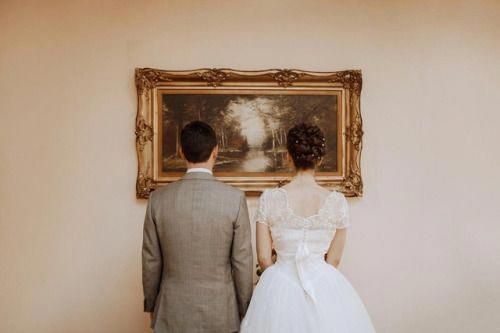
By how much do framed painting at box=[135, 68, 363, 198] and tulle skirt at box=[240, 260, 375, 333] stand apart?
3.29ft

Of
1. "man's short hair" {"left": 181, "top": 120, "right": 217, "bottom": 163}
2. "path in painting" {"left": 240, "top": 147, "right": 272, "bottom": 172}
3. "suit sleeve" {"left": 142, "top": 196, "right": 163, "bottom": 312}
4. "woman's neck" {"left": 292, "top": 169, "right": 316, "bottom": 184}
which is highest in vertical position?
"man's short hair" {"left": 181, "top": 120, "right": 217, "bottom": 163}

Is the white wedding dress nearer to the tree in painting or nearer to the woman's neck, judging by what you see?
the woman's neck

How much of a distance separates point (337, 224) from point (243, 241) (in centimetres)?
47

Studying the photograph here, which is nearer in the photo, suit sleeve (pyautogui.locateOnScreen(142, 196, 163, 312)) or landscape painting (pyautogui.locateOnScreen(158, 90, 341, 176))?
suit sleeve (pyautogui.locateOnScreen(142, 196, 163, 312))

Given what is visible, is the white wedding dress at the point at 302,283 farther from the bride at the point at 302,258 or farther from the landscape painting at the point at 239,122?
the landscape painting at the point at 239,122

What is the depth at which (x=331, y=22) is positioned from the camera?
10.4 feet

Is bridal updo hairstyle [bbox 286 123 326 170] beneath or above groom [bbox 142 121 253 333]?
above

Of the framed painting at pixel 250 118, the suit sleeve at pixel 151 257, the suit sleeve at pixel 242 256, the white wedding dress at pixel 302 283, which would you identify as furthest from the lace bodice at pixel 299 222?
the framed painting at pixel 250 118

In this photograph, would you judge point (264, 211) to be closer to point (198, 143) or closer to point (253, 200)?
point (198, 143)

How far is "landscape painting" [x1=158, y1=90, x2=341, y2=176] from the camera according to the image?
10.1ft

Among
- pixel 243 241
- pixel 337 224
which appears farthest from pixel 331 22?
pixel 243 241

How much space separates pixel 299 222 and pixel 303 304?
1.25 ft

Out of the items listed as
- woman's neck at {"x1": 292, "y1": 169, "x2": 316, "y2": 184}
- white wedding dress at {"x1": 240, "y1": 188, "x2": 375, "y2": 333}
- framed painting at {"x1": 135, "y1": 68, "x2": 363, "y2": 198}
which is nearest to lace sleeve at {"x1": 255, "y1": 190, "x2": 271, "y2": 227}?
white wedding dress at {"x1": 240, "y1": 188, "x2": 375, "y2": 333}
